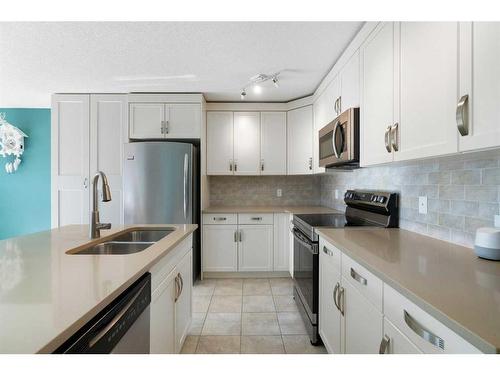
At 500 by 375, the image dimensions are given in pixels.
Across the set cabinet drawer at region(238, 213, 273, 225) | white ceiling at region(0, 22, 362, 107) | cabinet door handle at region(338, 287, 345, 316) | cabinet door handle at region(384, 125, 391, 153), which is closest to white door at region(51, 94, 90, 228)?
white ceiling at region(0, 22, 362, 107)

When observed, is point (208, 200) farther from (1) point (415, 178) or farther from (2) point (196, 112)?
(1) point (415, 178)

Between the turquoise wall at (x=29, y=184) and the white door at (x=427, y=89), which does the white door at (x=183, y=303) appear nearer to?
the white door at (x=427, y=89)

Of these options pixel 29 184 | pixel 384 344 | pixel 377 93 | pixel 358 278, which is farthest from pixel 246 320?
pixel 29 184

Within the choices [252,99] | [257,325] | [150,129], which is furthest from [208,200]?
[257,325]

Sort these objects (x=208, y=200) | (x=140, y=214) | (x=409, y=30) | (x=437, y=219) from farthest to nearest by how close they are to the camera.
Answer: (x=208, y=200), (x=140, y=214), (x=437, y=219), (x=409, y=30)

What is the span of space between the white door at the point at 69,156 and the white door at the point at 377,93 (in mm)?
3083

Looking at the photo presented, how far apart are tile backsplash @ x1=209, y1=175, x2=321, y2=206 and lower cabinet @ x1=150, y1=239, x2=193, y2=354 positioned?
189 centimetres

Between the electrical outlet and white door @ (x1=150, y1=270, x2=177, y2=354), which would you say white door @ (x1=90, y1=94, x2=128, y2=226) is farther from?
the electrical outlet

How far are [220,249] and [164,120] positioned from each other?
5.68 ft

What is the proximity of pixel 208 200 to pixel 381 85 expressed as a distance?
263 cm

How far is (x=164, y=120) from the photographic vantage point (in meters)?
3.01

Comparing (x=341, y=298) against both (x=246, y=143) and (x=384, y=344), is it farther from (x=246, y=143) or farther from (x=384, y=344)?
(x=246, y=143)

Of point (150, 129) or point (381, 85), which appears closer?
point (381, 85)
